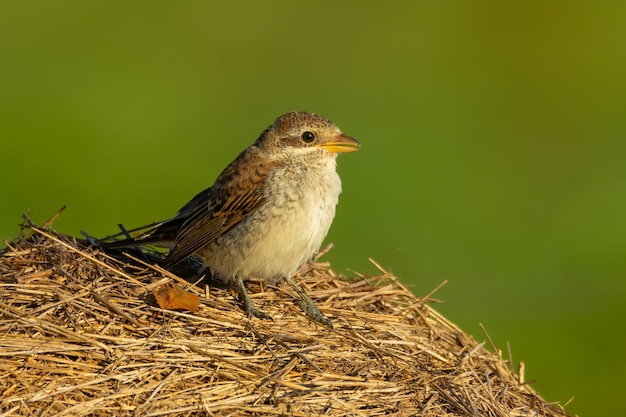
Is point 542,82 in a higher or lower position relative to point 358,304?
higher

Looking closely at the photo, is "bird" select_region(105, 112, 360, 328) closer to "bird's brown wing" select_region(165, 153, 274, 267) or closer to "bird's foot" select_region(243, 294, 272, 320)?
"bird's brown wing" select_region(165, 153, 274, 267)

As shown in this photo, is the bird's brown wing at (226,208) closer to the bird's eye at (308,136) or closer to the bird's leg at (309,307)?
the bird's eye at (308,136)

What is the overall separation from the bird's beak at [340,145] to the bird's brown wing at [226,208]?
16.4 inches

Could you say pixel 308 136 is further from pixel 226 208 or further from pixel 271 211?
pixel 226 208

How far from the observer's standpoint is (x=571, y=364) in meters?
16.7

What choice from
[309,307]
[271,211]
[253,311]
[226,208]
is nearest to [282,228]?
[271,211]

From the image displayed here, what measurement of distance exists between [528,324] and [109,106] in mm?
12676

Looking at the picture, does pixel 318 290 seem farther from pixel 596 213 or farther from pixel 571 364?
pixel 596 213

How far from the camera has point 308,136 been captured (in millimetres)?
8516

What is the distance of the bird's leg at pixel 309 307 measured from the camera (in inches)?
299

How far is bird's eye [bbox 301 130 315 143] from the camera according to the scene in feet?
27.9

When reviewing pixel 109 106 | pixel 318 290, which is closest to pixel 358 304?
pixel 318 290

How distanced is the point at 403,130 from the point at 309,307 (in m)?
18.7

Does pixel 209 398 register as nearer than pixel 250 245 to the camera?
Yes
